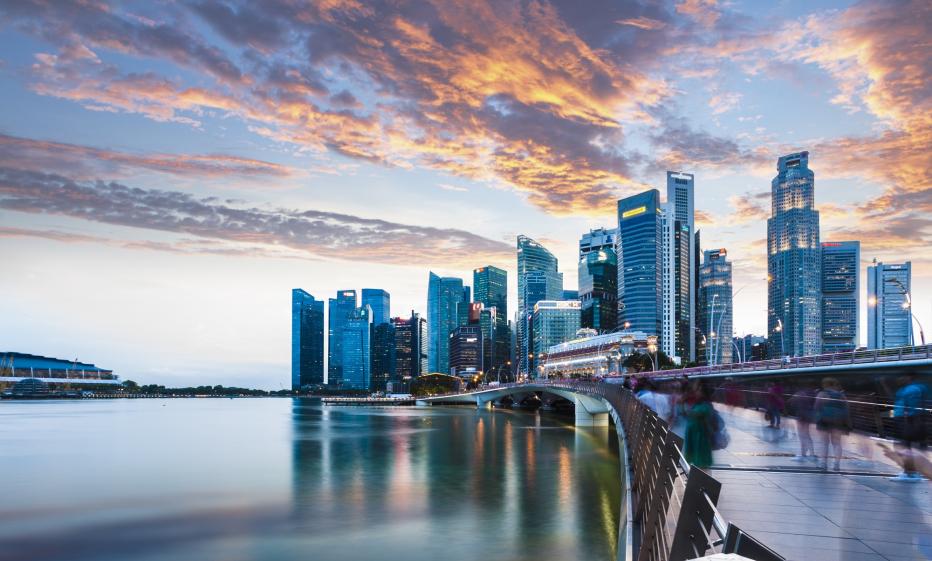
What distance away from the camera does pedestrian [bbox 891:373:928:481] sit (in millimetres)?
11641

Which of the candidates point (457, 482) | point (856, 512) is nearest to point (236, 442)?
point (457, 482)

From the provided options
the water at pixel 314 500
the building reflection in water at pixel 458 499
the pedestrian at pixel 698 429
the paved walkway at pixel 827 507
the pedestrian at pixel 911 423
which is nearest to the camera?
the paved walkway at pixel 827 507

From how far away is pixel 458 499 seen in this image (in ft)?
128

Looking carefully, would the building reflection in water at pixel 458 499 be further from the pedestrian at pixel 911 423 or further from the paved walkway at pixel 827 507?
the pedestrian at pixel 911 423

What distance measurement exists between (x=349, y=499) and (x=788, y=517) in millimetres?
32925

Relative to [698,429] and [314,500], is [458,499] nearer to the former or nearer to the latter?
[314,500]

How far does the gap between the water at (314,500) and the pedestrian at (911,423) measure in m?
15.0

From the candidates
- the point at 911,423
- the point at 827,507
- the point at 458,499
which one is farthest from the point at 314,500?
the point at 827,507

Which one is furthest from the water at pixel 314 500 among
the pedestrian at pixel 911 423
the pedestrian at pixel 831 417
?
the pedestrian at pixel 911 423

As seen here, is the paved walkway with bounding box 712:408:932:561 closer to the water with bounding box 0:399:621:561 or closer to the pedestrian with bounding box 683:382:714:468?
the pedestrian with bounding box 683:382:714:468

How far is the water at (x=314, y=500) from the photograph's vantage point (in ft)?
92.1

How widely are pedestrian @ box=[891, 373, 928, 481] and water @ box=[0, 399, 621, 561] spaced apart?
15.0m

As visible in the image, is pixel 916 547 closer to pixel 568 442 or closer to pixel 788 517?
pixel 788 517

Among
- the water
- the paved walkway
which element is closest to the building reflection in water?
the water
